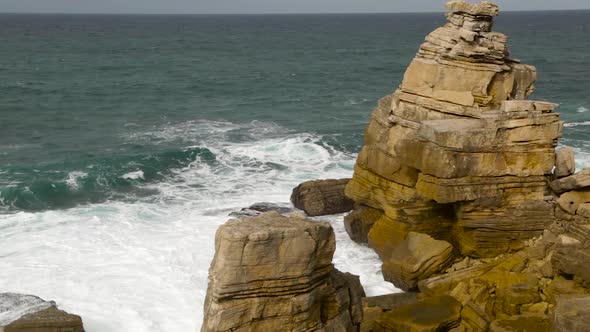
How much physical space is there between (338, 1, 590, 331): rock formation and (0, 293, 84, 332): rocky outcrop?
652cm

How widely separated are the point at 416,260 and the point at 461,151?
3091mm

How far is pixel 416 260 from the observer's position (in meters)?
21.5

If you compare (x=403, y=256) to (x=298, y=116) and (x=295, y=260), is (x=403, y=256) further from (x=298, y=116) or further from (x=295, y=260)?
(x=298, y=116)

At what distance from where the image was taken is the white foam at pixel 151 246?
2067 cm

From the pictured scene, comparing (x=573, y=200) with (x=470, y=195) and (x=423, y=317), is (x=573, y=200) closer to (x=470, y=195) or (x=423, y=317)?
(x=470, y=195)

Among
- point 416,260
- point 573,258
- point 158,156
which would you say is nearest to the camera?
point 573,258

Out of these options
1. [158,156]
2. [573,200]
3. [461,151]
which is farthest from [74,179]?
[573,200]

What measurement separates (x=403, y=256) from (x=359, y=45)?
9042 cm

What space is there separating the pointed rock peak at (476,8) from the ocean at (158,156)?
24.7 ft

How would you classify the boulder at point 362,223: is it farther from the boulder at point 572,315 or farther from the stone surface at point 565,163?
the boulder at point 572,315

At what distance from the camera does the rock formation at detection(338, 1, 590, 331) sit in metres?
19.1

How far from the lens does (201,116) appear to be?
48.6 m

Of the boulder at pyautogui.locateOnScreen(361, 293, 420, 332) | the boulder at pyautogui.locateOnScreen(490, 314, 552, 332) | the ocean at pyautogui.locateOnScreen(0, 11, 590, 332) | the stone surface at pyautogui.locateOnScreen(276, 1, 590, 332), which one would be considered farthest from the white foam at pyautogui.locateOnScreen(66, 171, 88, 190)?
the boulder at pyautogui.locateOnScreen(490, 314, 552, 332)

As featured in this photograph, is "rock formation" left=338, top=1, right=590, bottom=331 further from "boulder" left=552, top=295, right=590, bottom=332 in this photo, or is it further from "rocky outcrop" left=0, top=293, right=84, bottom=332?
"rocky outcrop" left=0, top=293, right=84, bottom=332
